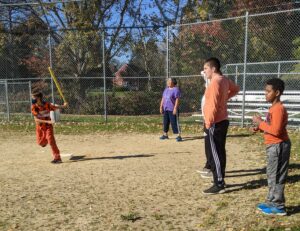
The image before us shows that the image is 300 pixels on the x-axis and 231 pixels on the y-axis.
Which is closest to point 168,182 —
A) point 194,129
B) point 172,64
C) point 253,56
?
point 194,129

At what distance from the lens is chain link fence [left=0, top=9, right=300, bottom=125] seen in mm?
16234

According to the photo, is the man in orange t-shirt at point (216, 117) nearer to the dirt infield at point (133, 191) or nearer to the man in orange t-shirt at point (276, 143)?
the dirt infield at point (133, 191)

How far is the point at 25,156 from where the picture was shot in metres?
8.22

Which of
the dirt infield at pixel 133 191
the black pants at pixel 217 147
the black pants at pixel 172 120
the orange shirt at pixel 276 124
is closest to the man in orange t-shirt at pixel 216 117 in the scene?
the black pants at pixel 217 147

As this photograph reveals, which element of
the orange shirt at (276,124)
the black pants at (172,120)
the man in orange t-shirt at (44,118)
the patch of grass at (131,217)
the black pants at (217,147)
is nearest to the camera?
the orange shirt at (276,124)

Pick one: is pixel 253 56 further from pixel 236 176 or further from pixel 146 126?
pixel 236 176

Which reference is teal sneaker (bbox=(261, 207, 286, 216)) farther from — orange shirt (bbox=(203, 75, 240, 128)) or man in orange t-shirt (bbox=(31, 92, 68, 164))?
man in orange t-shirt (bbox=(31, 92, 68, 164))

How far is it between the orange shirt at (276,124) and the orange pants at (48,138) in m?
4.53

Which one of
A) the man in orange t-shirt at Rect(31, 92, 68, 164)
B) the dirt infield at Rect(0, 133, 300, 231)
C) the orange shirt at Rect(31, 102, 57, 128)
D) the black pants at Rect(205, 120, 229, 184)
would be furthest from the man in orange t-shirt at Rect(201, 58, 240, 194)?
the orange shirt at Rect(31, 102, 57, 128)

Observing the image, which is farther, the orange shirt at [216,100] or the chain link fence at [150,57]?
the chain link fence at [150,57]

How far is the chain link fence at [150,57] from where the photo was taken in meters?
16.2

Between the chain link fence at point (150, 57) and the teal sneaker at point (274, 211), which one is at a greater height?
the chain link fence at point (150, 57)

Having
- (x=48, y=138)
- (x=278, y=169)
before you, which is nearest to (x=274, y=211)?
(x=278, y=169)

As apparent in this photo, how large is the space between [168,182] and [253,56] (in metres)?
12.5
